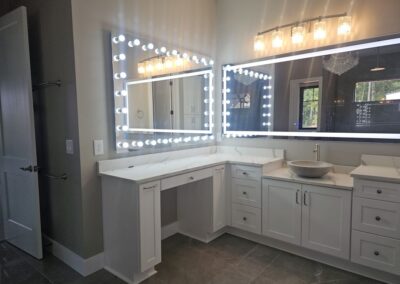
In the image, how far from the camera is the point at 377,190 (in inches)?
79.2

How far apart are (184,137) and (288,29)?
5.35 feet

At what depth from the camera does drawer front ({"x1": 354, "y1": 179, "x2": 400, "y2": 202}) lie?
1.95 meters

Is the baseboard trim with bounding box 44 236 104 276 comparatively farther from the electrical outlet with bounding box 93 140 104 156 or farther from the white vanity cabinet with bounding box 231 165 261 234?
the white vanity cabinet with bounding box 231 165 261 234

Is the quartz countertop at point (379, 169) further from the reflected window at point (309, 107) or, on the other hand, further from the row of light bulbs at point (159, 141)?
the row of light bulbs at point (159, 141)

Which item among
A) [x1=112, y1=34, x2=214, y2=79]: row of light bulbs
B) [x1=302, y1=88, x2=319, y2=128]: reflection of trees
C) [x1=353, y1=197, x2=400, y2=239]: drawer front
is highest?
[x1=112, y1=34, x2=214, y2=79]: row of light bulbs

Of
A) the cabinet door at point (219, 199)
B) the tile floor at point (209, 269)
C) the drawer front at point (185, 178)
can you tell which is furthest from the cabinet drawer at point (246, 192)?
the tile floor at point (209, 269)

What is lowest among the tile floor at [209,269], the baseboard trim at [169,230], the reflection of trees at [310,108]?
the tile floor at [209,269]

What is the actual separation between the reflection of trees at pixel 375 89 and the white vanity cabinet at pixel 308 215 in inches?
36.0

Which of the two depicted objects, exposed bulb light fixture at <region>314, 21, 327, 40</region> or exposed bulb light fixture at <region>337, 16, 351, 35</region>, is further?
exposed bulb light fixture at <region>314, 21, 327, 40</region>

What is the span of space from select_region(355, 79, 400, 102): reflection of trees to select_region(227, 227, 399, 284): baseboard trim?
1452 mm

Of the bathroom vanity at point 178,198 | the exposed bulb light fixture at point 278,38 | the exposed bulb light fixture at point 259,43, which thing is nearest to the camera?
the bathroom vanity at point 178,198

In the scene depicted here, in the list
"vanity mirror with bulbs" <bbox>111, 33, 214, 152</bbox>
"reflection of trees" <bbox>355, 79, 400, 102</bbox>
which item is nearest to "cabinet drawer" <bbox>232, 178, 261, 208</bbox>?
"vanity mirror with bulbs" <bbox>111, 33, 214, 152</bbox>

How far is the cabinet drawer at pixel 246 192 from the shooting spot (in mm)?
2676

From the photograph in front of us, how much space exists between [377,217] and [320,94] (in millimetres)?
1247
